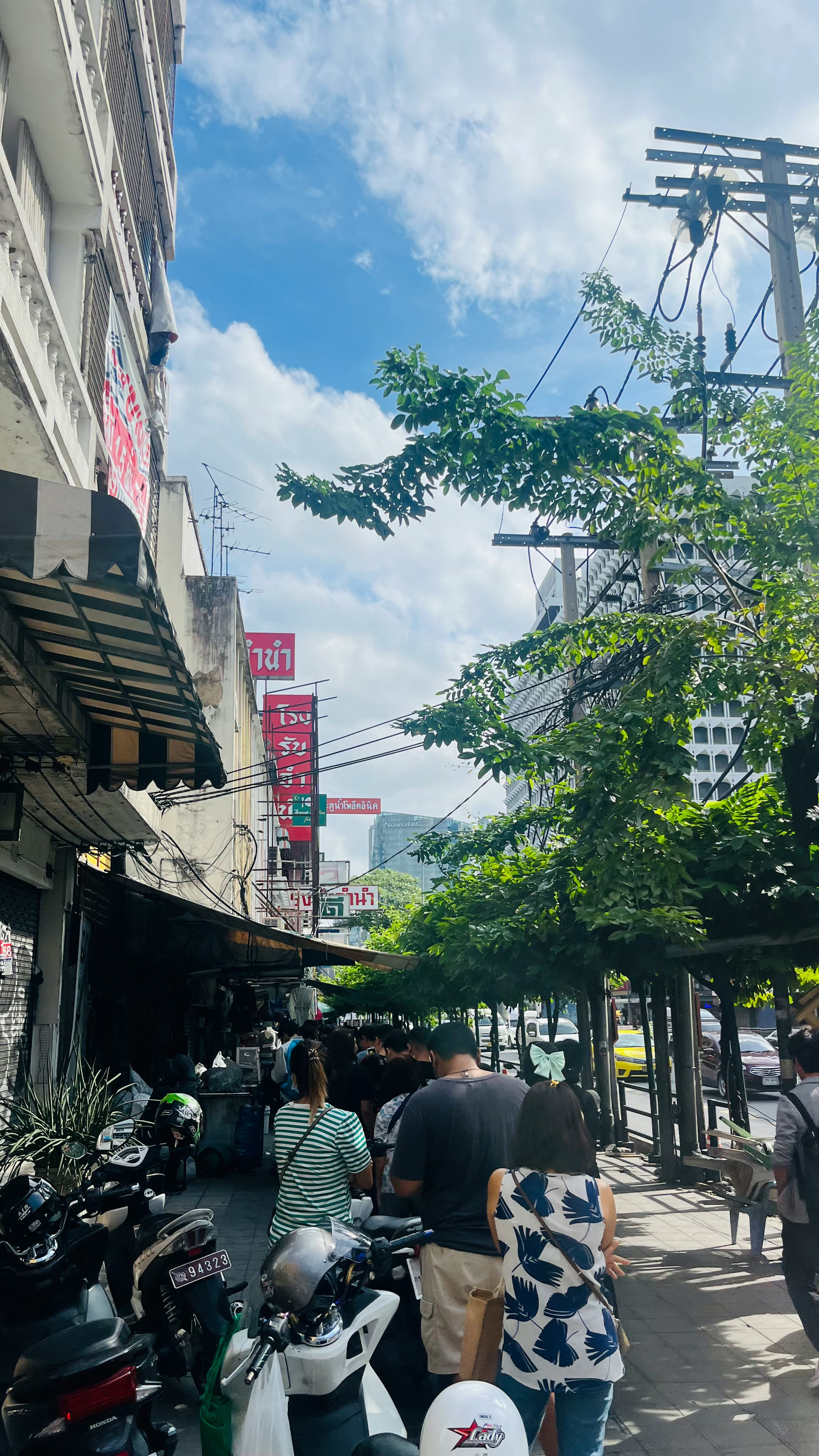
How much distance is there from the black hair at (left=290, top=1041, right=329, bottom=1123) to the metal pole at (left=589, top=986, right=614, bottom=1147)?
8.37 metres

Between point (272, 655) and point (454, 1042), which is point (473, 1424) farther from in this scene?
point (272, 655)

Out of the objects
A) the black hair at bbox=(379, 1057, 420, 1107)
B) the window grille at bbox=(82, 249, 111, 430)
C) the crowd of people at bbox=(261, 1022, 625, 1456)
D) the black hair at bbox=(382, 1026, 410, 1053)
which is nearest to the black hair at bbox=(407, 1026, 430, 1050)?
the black hair at bbox=(382, 1026, 410, 1053)

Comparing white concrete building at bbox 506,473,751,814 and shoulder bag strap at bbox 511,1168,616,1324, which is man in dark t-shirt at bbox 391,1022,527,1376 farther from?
white concrete building at bbox 506,473,751,814

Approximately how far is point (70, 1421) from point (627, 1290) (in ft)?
18.0

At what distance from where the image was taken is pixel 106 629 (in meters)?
5.42

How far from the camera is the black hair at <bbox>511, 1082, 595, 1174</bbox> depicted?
328 centimetres

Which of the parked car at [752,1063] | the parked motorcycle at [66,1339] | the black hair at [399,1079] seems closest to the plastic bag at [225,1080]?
the black hair at [399,1079]

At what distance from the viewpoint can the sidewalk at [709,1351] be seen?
15.4ft

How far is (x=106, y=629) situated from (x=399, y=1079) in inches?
135

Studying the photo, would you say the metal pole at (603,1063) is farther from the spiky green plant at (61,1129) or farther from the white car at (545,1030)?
the white car at (545,1030)

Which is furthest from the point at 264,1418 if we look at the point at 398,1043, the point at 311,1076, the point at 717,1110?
the point at 717,1110

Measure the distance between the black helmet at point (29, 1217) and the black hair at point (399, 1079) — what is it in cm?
318

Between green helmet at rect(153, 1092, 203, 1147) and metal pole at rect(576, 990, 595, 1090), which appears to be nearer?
green helmet at rect(153, 1092, 203, 1147)

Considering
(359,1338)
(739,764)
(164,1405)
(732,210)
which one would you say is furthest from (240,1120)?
(739,764)
